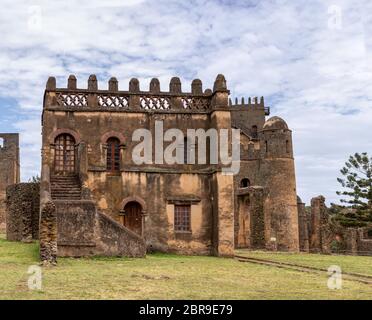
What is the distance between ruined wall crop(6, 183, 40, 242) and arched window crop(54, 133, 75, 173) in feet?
8.10

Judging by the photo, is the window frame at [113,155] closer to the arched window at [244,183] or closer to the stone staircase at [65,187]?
the stone staircase at [65,187]

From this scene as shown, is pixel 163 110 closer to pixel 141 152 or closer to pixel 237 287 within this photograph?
pixel 141 152

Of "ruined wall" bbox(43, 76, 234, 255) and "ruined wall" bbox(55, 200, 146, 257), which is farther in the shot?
"ruined wall" bbox(43, 76, 234, 255)

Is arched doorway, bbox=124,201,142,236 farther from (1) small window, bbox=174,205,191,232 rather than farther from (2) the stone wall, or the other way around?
(2) the stone wall

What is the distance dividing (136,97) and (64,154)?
4411mm

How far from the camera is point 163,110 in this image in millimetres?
27906

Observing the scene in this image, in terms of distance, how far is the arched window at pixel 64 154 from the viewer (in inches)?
1057

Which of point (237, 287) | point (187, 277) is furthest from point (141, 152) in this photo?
point (237, 287)

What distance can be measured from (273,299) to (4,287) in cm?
580

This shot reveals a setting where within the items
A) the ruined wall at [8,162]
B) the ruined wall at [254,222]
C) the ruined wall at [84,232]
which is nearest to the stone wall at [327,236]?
the ruined wall at [254,222]

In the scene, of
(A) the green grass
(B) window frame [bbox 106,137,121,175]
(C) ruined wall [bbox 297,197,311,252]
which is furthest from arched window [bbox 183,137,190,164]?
(C) ruined wall [bbox 297,197,311,252]

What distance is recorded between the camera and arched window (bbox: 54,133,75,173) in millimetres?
26844
